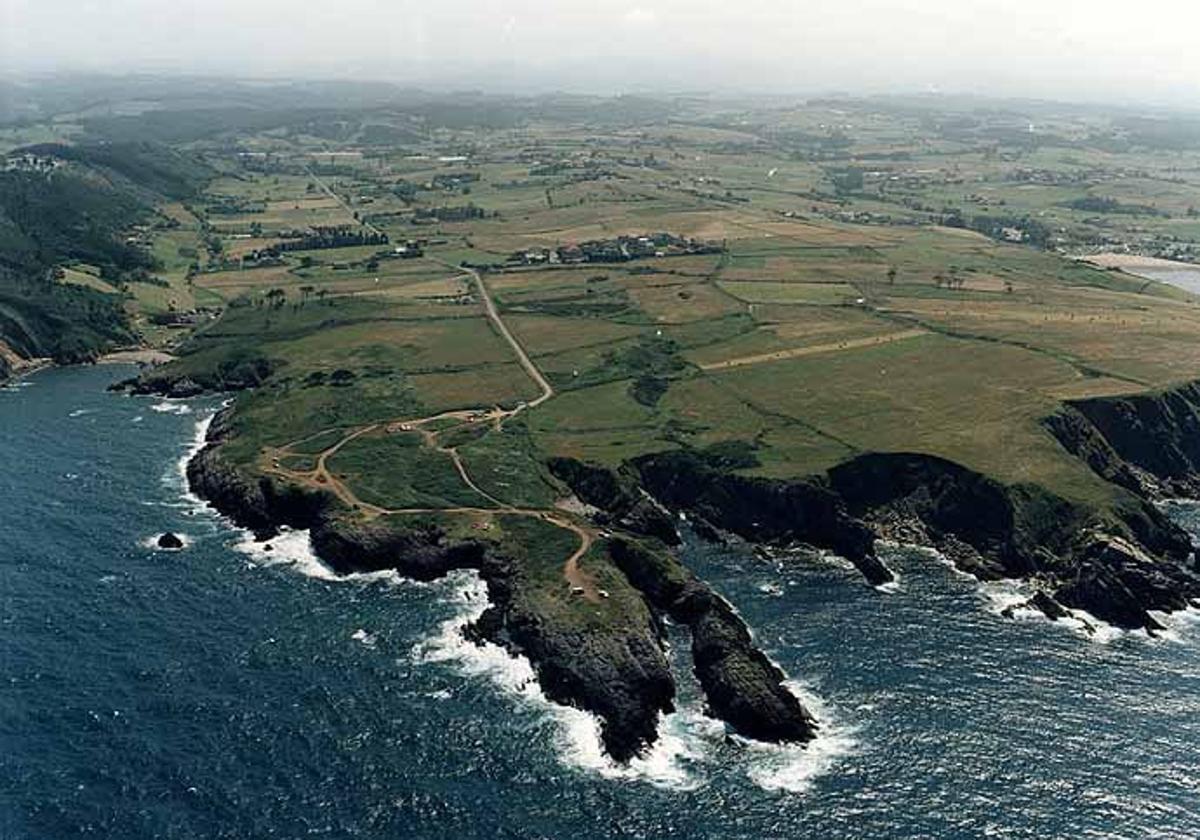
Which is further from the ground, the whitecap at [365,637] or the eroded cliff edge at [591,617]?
the eroded cliff edge at [591,617]

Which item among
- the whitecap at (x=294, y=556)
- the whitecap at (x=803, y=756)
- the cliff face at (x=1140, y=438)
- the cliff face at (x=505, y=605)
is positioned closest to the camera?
the whitecap at (x=803, y=756)

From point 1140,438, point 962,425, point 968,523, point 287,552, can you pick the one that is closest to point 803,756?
point 968,523

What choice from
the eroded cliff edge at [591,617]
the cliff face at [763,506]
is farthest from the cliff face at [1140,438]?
the eroded cliff edge at [591,617]

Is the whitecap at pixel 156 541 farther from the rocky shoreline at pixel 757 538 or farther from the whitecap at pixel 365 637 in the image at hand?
the whitecap at pixel 365 637

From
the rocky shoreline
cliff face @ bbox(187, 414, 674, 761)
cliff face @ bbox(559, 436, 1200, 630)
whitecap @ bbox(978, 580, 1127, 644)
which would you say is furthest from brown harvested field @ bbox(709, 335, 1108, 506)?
cliff face @ bbox(187, 414, 674, 761)

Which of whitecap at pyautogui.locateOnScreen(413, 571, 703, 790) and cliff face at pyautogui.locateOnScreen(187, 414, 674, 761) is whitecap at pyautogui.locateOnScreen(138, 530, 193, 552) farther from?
whitecap at pyautogui.locateOnScreen(413, 571, 703, 790)

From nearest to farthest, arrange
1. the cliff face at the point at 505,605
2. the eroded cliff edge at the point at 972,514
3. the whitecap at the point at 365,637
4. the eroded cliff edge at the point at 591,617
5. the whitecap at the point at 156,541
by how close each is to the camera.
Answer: the eroded cliff edge at the point at 591,617 → the cliff face at the point at 505,605 → the whitecap at the point at 365,637 → the eroded cliff edge at the point at 972,514 → the whitecap at the point at 156,541
